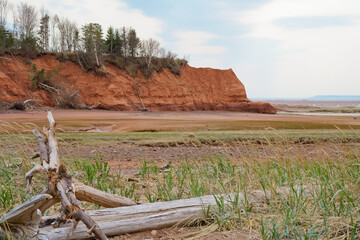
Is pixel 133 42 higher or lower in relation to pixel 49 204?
higher

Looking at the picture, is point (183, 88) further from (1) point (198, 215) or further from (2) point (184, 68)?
(1) point (198, 215)

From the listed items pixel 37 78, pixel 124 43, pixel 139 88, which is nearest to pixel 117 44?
pixel 124 43

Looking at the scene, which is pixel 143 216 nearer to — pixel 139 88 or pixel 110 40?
pixel 139 88

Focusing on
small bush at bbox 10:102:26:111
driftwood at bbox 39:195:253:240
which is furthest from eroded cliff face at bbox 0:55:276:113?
driftwood at bbox 39:195:253:240

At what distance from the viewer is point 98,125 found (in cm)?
1867

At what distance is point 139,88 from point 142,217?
32372mm

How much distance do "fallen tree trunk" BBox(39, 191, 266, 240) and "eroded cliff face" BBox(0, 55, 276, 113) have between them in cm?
2815

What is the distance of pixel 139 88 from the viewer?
1410 inches

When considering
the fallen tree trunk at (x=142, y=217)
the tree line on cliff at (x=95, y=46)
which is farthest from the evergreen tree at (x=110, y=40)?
the fallen tree trunk at (x=142, y=217)

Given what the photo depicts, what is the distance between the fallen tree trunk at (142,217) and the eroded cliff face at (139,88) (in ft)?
92.3

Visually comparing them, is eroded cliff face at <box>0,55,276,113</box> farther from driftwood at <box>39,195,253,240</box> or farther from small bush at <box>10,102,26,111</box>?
driftwood at <box>39,195,253,240</box>

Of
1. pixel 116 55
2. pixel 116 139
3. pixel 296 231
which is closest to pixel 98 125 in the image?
pixel 116 139

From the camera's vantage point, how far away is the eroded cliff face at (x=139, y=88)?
30.7 m

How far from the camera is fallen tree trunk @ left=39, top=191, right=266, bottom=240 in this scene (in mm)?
3682
